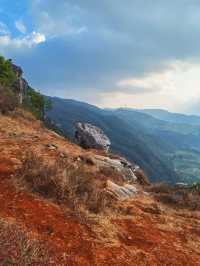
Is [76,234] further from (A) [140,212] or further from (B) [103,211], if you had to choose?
(A) [140,212]

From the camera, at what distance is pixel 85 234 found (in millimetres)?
10766

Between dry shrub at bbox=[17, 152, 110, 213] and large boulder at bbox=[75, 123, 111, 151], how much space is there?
1104 inches

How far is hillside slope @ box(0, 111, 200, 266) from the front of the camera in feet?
25.0

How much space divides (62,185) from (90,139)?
30.4 m

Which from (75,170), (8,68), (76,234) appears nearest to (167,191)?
(75,170)

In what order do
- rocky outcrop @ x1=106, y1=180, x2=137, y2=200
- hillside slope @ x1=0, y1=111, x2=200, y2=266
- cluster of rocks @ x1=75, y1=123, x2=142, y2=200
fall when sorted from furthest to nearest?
cluster of rocks @ x1=75, y1=123, x2=142, y2=200, rocky outcrop @ x1=106, y1=180, x2=137, y2=200, hillside slope @ x1=0, y1=111, x2=200, y2=266

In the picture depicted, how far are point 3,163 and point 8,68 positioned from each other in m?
68.6

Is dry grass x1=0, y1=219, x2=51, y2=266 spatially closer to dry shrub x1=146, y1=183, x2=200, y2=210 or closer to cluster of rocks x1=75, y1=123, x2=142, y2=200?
cluster of rocks x1=75, y1=123, x2=142, y2=200

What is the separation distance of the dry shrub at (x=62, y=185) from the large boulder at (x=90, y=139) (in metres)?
28.0

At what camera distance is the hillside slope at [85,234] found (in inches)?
300

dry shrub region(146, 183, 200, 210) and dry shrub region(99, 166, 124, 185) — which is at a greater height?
dry shrub region(99, 166, 124, 185)

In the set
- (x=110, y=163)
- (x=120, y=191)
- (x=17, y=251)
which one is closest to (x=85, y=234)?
(x=17, y=251)

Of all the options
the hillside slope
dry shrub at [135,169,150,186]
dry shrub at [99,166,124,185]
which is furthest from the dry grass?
dry shrub at [135,169,150,186]

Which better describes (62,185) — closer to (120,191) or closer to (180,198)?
(120,191)
